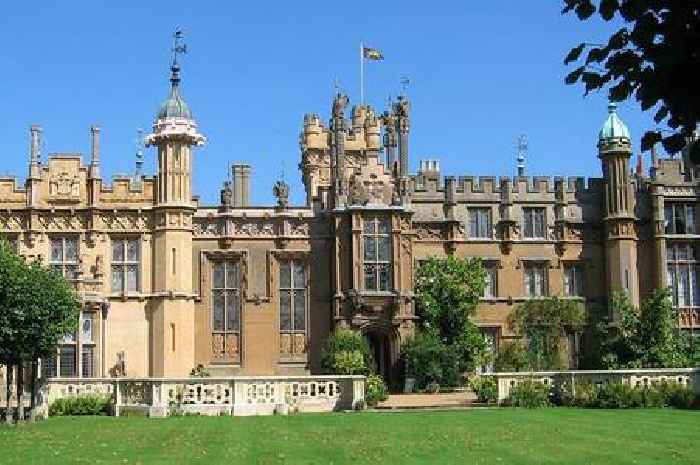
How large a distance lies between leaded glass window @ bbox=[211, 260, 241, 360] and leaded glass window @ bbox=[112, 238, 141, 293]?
3206 mm

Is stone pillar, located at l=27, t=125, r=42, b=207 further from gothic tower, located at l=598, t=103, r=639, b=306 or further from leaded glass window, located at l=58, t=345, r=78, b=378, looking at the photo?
gothic tower, located at l=598, t=103, r=639, b=306

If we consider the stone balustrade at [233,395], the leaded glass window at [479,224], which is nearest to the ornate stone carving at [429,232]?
the leaded glass window at [479,224]

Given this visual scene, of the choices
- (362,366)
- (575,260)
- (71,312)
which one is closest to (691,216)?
(575,260)

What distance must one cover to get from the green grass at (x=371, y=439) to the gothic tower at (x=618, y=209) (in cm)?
1909

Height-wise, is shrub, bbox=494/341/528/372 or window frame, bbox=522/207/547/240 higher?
window frame, bbox=522/207/547/240

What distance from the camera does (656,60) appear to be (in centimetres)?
699

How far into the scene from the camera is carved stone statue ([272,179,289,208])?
45.2 metres

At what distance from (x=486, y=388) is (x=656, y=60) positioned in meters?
28.4

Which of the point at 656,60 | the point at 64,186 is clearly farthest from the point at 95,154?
the point at 656,60

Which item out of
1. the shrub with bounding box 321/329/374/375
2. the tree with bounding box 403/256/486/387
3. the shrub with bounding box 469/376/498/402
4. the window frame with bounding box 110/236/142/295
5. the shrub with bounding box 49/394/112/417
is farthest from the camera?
the window frame with bounding box 110/236/142/295

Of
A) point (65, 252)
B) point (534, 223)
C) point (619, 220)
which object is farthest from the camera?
point (534, 223)

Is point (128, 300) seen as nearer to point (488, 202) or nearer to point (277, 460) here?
point (488, 202)

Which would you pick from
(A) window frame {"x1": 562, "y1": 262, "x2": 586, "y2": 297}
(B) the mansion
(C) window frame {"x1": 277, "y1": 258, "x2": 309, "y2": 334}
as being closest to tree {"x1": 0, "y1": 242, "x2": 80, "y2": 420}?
(B) the mansion

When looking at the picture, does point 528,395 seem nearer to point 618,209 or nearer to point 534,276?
point 534,276
